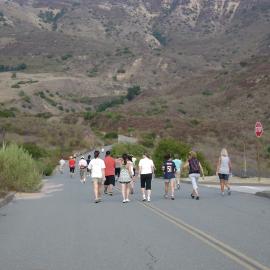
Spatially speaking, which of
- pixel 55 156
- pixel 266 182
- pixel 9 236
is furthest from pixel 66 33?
pixel 9 236

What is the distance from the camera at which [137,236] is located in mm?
11453

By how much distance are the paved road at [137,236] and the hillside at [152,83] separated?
35.3 m

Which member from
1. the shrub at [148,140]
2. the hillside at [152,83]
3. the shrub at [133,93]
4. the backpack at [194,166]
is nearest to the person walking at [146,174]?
the backpack at [194,166]

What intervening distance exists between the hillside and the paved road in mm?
35273

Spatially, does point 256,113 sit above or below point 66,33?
below

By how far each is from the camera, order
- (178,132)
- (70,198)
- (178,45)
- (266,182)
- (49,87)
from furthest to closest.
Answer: (178,45), (49,87), (178,132), (266,182), (70,198)

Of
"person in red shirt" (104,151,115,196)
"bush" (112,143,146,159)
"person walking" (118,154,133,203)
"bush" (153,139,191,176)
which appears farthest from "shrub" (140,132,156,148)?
"person walking" (118,154,133,203)

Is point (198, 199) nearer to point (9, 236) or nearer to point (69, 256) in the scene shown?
Answer: point (9, 236)

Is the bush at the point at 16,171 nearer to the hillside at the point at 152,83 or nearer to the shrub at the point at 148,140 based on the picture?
the hillside at the point at 152,83

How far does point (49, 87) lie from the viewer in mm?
139750

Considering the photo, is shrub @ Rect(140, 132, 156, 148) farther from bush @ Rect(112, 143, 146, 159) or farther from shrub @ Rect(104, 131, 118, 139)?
bush @ Rect(112, 143, 146, 159)

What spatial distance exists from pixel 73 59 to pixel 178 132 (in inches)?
3638

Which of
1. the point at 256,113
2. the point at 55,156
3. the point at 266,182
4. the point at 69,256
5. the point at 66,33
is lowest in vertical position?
the point at 69,256

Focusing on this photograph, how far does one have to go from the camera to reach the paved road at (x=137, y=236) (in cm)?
887
